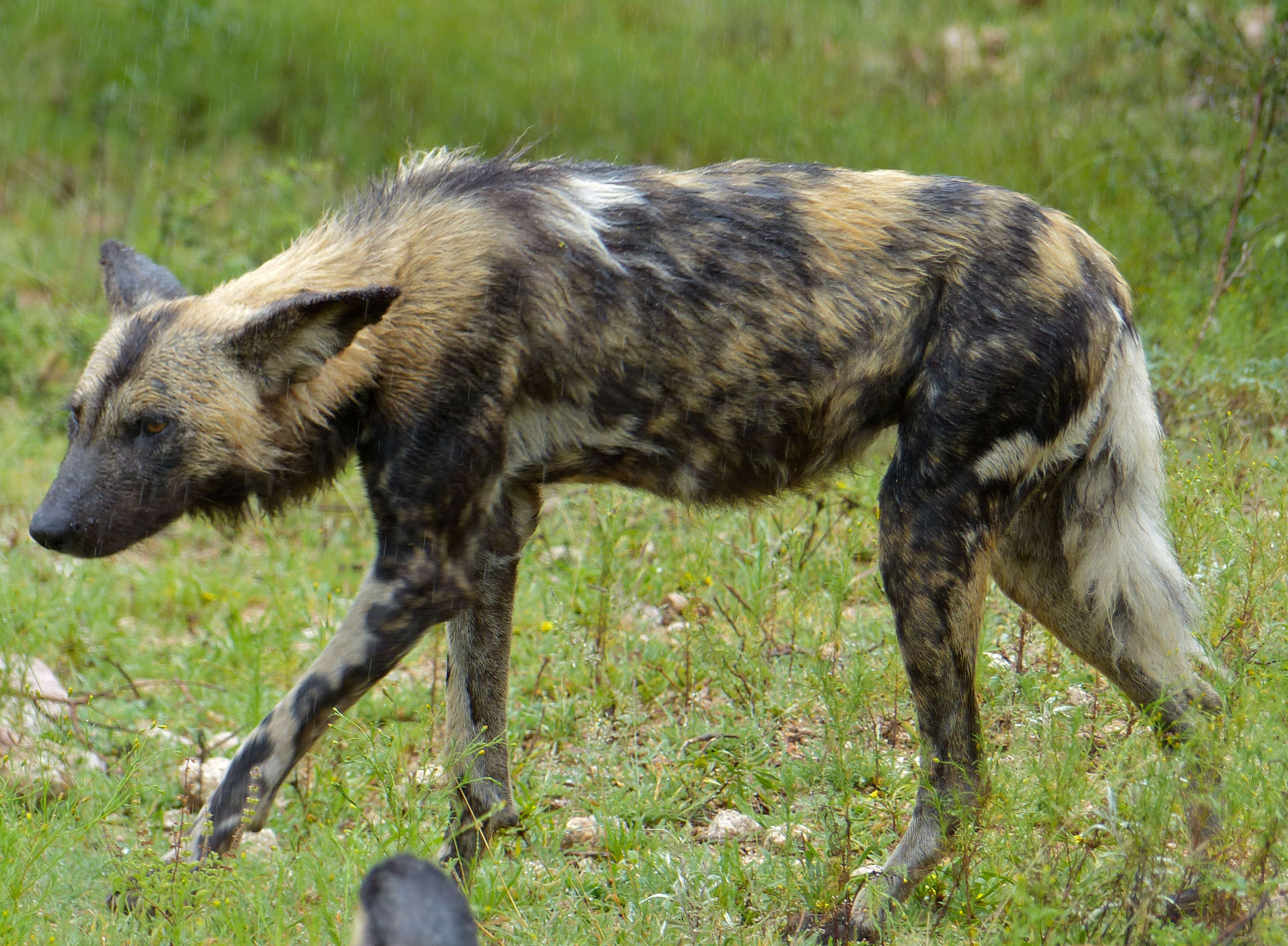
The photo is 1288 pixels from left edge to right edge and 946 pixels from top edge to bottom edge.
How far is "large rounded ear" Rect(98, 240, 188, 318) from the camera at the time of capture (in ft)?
11.3

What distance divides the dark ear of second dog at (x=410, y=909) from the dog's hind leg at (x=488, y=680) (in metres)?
1.24

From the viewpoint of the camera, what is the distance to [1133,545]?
3.28 meters

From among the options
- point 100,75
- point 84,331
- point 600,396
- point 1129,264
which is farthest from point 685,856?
point 100,75

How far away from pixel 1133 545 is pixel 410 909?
212cm

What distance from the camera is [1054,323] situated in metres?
3.02

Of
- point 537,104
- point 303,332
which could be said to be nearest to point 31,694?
point 303,332

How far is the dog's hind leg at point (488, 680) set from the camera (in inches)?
131

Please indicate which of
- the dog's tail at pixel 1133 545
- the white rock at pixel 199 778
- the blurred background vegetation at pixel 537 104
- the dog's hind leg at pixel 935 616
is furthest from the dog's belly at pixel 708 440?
the blurred background vegetation at pixel 537 104

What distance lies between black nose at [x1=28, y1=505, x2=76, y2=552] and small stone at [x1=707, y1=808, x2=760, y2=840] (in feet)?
5.92

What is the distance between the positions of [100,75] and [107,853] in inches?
299

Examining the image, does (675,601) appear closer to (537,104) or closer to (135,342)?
(135,342)

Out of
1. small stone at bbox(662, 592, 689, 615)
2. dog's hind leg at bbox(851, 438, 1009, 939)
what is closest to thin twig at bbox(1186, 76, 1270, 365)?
small stone at bbox(662, 592, 689, 615)

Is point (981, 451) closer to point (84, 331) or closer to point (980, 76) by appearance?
point (84, 331)

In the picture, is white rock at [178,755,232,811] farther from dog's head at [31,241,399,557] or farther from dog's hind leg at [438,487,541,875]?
dog's head at [31,241,399,557]
